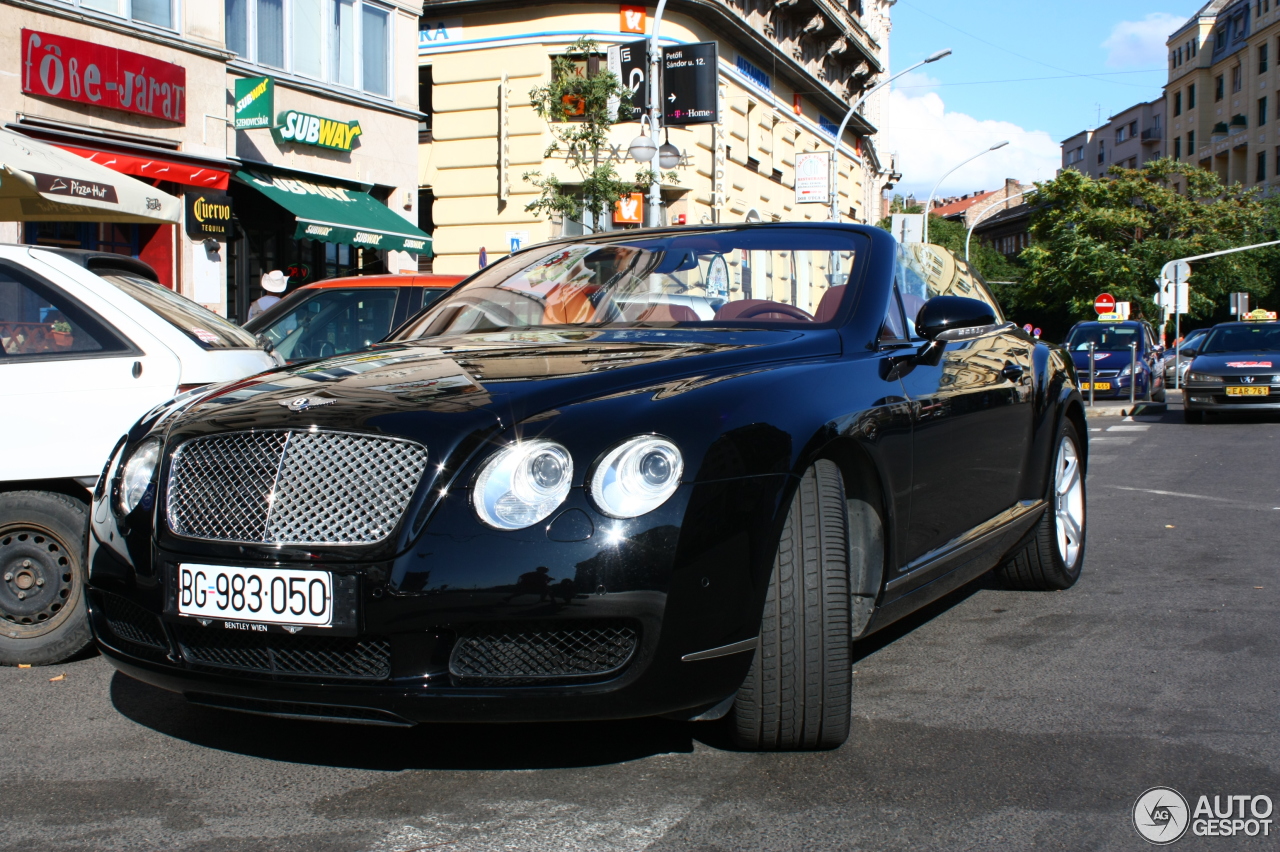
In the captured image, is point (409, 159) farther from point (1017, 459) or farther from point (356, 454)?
point (356, 454)

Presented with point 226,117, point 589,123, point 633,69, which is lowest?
point 226,117

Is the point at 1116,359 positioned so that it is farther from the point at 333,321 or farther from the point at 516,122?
the point at 333,321

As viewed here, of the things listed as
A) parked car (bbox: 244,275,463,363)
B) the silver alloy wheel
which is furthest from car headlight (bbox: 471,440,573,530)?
parked car (bbox: 244,275,463,363)

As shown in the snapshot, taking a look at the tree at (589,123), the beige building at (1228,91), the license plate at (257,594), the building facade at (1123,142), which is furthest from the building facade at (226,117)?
the building facade at (1123,142)

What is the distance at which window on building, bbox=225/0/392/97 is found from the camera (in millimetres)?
19109

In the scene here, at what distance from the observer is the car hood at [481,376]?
3.04 metres

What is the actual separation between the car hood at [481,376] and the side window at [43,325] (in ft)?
3.90

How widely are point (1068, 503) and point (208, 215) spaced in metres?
14.5

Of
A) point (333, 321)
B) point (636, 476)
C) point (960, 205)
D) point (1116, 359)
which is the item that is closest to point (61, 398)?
point (636, 476)

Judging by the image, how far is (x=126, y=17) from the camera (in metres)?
16.2

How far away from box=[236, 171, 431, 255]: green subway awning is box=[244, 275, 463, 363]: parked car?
9.60 m

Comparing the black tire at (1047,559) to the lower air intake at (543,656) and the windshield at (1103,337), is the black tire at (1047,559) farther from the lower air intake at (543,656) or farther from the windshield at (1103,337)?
the windshield at (1103,337)

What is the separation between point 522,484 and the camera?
285 centimetres

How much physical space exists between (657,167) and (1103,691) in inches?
695
